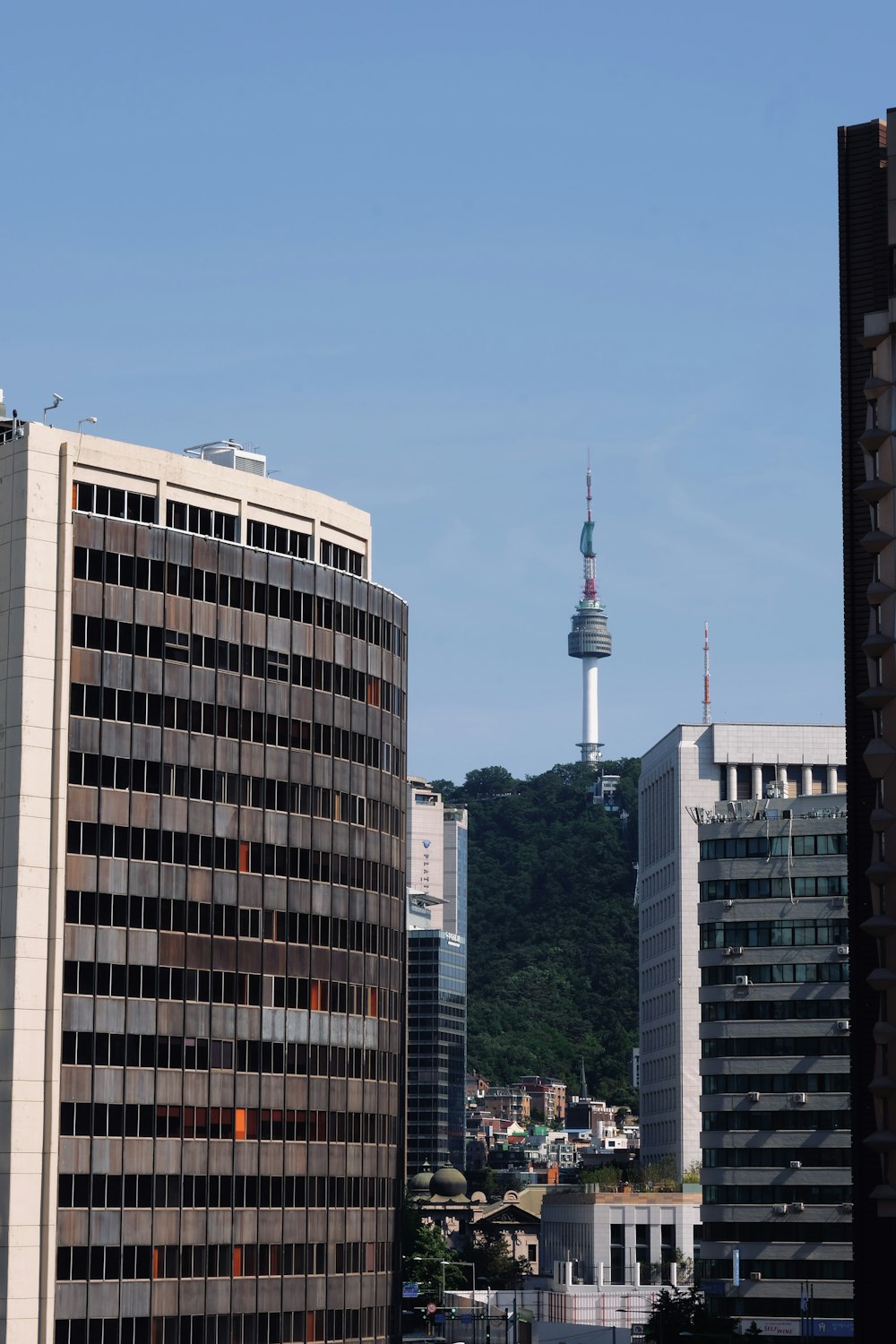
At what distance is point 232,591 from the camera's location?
485 ft

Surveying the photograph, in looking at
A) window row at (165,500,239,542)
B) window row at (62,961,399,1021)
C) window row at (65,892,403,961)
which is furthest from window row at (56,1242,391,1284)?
window row at (165,500,239,542)

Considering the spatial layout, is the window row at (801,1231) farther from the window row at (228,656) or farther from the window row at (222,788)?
the window row at (228,656)

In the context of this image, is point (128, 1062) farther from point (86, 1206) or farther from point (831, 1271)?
point (831, 1271)

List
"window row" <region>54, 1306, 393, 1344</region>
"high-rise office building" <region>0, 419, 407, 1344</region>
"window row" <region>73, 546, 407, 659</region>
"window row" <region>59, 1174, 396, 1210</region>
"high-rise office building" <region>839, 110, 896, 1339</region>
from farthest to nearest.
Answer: "window row" <region>73, 546, 407, 659</region> < "high-rise office building" <region>0, 419, 407, 1344</region> < "window row" <region>59, 1174, 396, 1210</region> < "window row" <region>54, 1306, 393, 1344</region> < "high-rise office building" <region>839, 110, 896, 1339</region>

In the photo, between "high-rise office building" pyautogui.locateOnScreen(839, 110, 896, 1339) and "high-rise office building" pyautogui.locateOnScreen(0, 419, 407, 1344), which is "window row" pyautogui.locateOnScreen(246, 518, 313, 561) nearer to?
"high-rise office building" pyautogui.locateOnScreen(0, 419, 407, 1344)

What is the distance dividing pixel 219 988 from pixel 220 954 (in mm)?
2099

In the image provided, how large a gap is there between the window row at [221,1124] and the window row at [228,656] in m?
27.5

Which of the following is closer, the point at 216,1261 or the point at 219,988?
the point at 216,1261

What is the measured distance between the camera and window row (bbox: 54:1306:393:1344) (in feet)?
439

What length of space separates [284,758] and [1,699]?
1941 centimetres

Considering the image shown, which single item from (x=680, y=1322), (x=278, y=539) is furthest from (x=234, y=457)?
(x=680, y=1322)

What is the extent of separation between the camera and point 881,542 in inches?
4717

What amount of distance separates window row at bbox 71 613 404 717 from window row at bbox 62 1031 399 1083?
2342 centimetres

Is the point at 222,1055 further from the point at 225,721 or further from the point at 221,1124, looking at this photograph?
the point at 225,721
